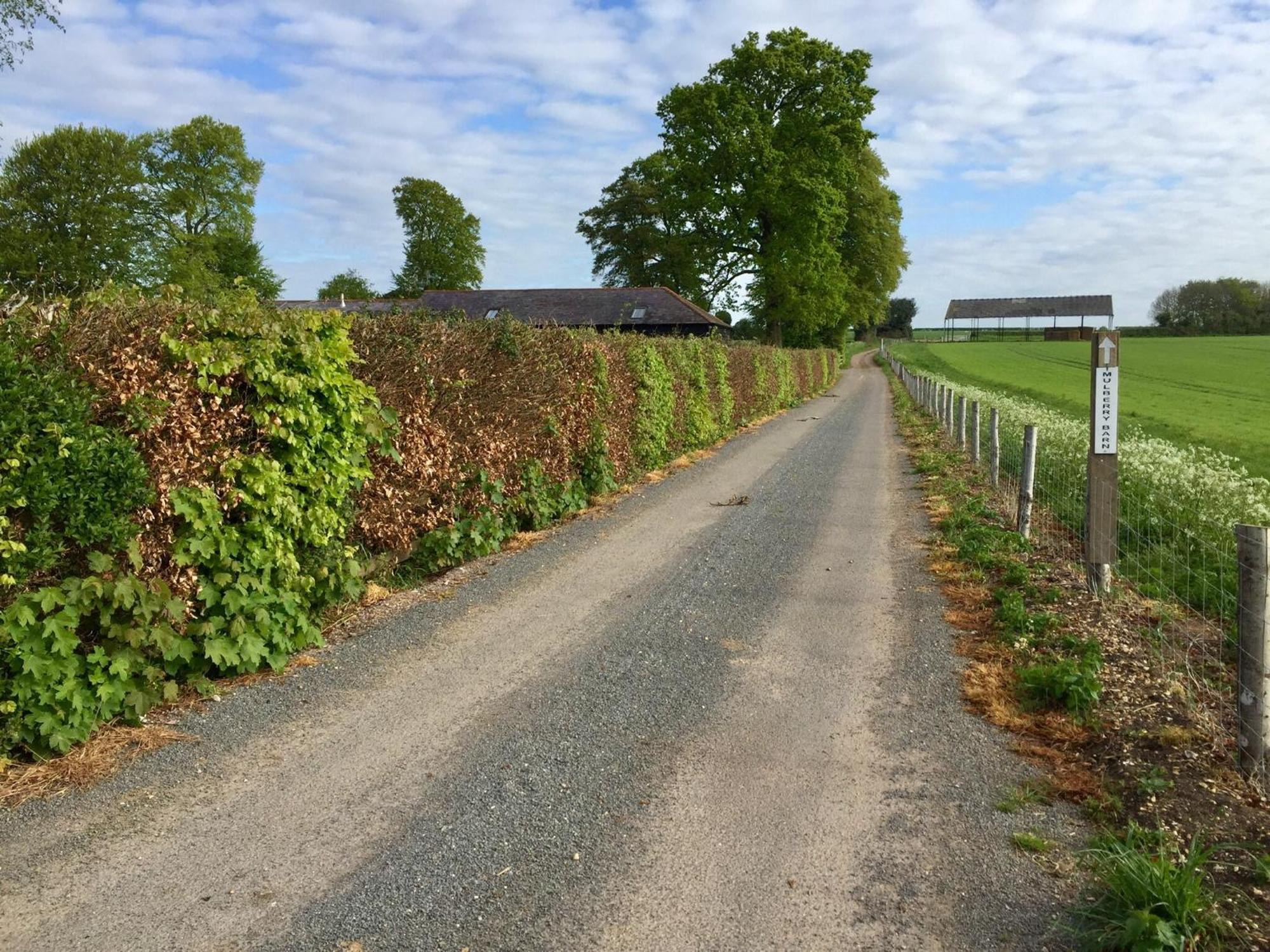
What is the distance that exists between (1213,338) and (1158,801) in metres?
105

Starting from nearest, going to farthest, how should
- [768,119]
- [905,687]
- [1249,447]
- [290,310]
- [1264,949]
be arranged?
[1264,949] → [905,687] → [290,310] → [1249,447] → [768,119]

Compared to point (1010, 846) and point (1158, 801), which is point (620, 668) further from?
point (1158, 801)

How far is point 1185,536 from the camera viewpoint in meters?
8.83

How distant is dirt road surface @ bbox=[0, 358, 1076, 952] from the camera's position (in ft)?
10.2

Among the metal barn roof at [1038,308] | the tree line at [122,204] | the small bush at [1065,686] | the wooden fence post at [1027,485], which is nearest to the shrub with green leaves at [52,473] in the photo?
the small bush at [1065,686]

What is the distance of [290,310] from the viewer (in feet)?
19.4

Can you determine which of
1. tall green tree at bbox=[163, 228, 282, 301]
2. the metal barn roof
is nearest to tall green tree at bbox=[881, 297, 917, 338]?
the metal barn roof

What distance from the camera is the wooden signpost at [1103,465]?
716cm

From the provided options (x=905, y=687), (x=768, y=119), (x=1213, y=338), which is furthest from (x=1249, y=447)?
(x=1213, y=338)

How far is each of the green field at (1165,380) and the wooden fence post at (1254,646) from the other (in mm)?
11997

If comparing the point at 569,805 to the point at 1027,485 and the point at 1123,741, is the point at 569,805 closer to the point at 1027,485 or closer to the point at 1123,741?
the point at 1123,741

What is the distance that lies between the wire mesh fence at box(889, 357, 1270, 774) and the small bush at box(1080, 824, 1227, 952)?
3.58ft

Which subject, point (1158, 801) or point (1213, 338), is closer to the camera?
point (1158, 801)

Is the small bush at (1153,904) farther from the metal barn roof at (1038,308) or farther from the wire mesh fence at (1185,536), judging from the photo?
the metal barn roof at (1038,308)
